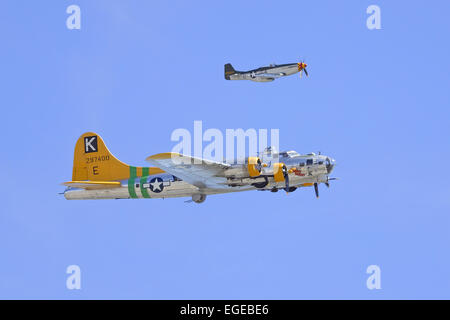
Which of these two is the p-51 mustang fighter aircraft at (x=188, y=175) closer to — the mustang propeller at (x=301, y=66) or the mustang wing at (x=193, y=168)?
the mustang wing at (x=193, y=168)

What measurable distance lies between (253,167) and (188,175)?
3463 millimetres

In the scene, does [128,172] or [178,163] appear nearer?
[178,163]

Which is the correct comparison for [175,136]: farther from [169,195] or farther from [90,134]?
[90,134]

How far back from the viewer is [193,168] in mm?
42469

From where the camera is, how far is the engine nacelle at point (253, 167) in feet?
140

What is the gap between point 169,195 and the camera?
1786 inches

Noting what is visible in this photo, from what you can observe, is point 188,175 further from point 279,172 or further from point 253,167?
point 279,172

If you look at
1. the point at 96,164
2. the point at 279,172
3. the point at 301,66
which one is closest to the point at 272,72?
the point at 301,66

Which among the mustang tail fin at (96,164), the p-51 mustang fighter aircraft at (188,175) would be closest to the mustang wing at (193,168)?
the p-51 mustang fighter aircraft at (188,175)

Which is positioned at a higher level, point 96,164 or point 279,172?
point 96,164

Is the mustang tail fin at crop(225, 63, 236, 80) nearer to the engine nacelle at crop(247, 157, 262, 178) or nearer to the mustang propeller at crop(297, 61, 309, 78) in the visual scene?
the mustang propeller at crop(297, 61, 309, 78)

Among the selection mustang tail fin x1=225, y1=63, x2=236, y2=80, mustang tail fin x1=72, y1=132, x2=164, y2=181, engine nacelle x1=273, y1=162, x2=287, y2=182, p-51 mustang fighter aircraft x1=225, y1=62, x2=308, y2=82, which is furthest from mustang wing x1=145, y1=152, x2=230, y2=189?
mustang tail fin x1=225, y1=63, x2=236, y2=80
